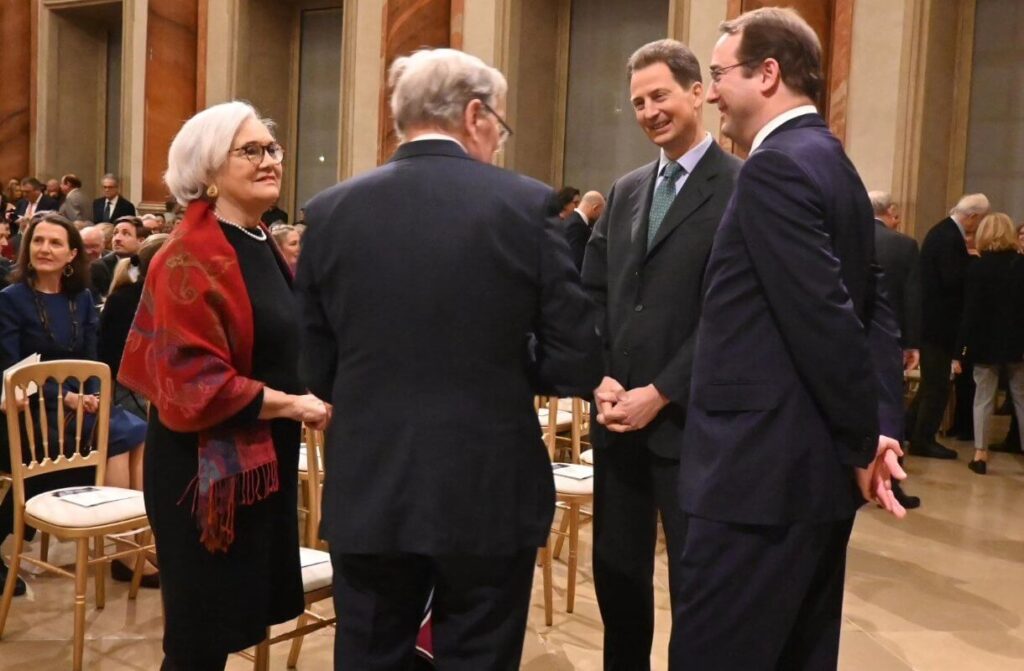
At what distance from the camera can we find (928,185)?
366 inches

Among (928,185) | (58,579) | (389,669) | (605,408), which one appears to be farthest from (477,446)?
(928,185)

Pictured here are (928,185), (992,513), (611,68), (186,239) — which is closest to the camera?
(186,239)

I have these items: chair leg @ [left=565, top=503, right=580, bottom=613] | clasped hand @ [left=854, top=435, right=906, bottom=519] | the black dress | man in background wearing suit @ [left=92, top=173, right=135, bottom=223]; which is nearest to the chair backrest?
the black dress

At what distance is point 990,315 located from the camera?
745 centimetres

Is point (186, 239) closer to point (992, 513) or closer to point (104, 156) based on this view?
point (992, 513)

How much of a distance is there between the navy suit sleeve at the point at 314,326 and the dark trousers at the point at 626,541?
2.98 feet

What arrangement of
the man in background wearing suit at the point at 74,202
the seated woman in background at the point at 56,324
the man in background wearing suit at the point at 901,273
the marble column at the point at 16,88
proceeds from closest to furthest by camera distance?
1. the seated woman in background at the point at 56,324
2. the man in background wearing suit at the point at 901,273
3. the man in background wearing suit at the point at 74,202
4. the marble column at the point at 16,88

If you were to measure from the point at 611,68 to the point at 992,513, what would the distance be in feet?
21.8

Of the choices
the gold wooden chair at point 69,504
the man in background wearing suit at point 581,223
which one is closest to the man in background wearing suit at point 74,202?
the man in background wearing suit at point 581,223

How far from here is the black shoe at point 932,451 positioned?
7.71m

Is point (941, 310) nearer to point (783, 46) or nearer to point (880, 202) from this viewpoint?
point (880, 202)

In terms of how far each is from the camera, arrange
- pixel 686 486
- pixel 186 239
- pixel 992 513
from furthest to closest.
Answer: pixel 992 513, pixel 186 239, pixel 686 486

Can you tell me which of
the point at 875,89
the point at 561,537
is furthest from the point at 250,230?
A: the point at 875,89

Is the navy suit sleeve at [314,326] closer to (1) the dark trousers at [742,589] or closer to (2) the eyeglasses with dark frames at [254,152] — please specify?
(2) the eyeglasses with dark frames at [254,152]
